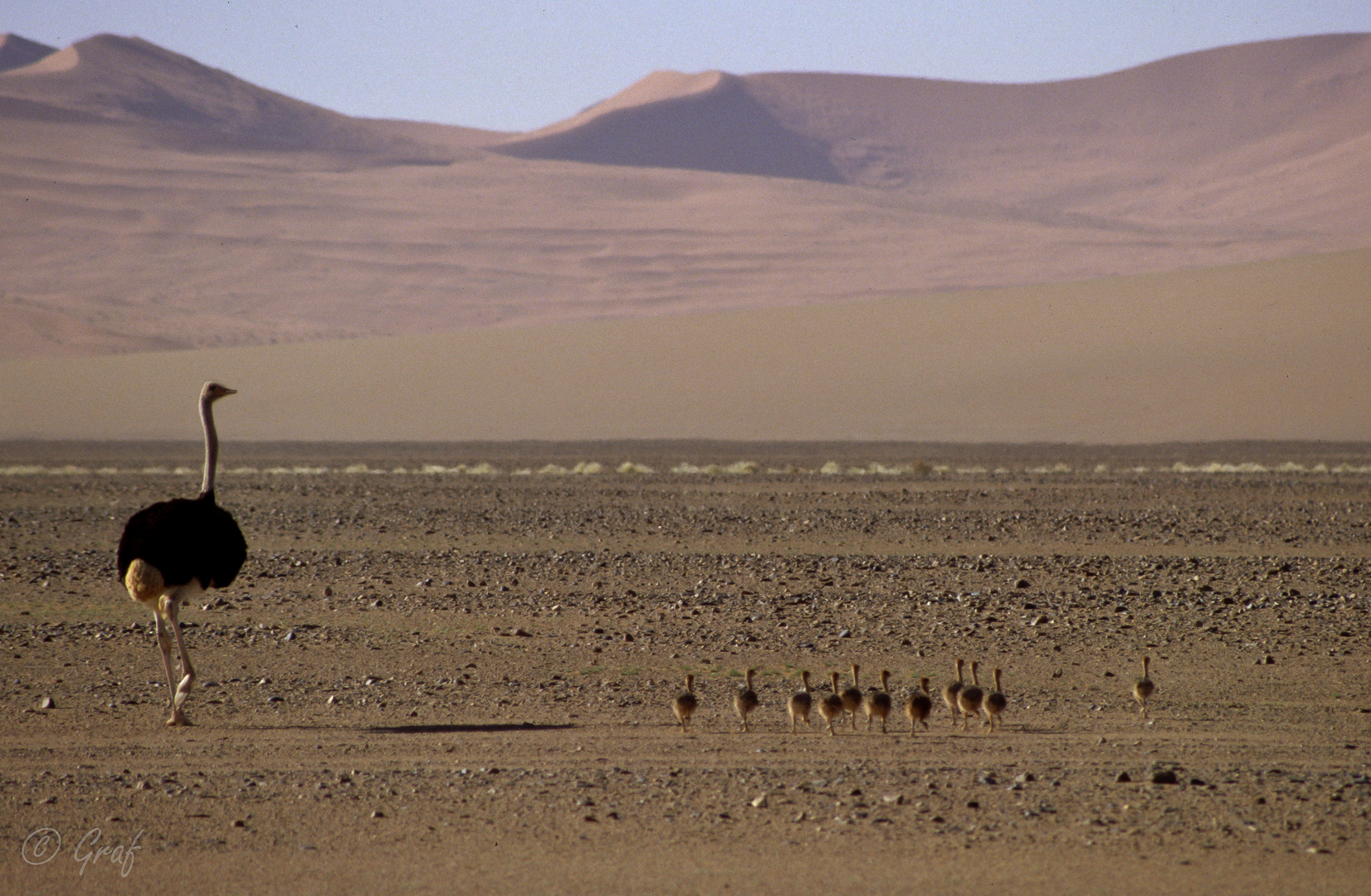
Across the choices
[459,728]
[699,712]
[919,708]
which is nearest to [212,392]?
[459,728]

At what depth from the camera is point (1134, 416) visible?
149ft

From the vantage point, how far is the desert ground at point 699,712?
6125 millimetres

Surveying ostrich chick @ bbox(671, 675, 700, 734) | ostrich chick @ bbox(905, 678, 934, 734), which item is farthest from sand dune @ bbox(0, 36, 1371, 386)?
ostrich chick @ bbox(905, 678, 934, 734)

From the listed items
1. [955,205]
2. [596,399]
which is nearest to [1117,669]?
[596,399]

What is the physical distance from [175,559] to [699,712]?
3.37 m

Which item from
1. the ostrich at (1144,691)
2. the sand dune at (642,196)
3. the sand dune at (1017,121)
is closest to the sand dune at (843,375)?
the sand dune at (642,196)

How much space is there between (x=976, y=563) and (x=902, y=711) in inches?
249

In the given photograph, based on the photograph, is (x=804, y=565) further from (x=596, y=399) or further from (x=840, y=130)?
(x=840, y=130)

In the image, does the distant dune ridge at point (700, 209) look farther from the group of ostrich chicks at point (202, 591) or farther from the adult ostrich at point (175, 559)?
the adult ostrich at point (175, 559)

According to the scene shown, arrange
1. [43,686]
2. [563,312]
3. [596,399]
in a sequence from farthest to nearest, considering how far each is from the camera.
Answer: [563,312], [596,399], [43,686]

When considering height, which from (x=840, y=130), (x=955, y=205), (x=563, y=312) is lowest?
(x=563, y=312)

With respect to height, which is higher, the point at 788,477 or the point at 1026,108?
the point at 1026,108

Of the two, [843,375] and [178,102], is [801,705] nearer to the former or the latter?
[843,375]

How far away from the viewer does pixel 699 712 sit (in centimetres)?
908
